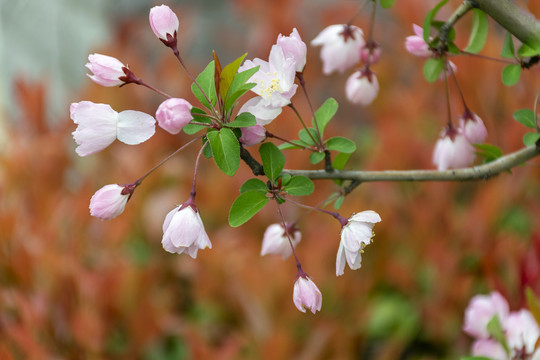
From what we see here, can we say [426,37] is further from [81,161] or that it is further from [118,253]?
[81,161]

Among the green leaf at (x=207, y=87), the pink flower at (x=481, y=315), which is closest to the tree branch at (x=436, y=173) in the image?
the green leaf at (x=207, y=87)

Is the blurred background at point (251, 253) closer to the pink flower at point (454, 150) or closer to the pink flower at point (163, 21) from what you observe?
the pink flower at point (454, 150)

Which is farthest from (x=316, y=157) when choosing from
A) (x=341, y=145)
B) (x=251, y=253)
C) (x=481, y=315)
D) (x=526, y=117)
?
(x=251, y=253)

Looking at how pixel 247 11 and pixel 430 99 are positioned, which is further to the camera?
pixel 247 11

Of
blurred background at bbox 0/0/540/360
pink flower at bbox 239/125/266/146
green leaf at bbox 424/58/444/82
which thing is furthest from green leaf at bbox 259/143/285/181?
blurred background at bbox 0/0/540/360

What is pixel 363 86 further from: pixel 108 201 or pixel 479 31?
pixel 108 201

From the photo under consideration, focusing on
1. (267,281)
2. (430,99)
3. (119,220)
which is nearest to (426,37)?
(267,281)
